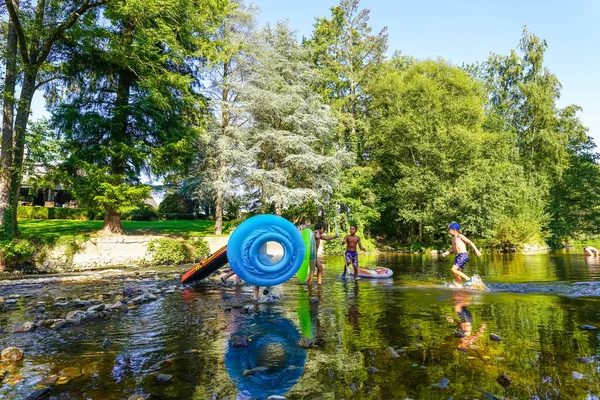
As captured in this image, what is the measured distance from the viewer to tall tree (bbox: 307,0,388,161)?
128 feet

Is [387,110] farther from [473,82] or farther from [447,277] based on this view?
[447,277]

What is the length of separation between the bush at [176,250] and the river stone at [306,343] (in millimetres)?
18054

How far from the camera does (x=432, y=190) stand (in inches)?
1361

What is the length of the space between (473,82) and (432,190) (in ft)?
39.8

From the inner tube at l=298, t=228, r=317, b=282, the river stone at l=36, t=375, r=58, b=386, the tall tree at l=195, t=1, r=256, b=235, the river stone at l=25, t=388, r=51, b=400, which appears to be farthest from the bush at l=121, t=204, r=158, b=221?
the river stone at l=25, t=388, r=51, b=400

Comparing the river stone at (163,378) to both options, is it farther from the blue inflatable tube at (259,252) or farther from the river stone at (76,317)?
the blue inflatable tube at (259,252)

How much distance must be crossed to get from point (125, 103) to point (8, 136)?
21.8 ft

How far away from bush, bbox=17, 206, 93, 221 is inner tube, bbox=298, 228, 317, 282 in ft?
83.4

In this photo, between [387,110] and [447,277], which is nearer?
[447,277]

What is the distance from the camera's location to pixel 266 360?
207 inches

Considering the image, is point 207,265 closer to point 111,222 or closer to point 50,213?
point 111,222

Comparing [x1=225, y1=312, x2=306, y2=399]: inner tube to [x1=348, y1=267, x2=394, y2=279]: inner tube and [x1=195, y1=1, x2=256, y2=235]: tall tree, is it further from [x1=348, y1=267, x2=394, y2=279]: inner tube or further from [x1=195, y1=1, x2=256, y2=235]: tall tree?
[x1=195, y1=1, x2=256, y2=235]: tall tree

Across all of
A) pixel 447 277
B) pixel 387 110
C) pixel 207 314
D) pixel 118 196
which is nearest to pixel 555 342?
pixel 207 314

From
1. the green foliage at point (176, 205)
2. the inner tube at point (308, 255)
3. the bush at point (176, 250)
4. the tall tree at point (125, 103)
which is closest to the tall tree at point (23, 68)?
the tall tree at point (125, 103)
